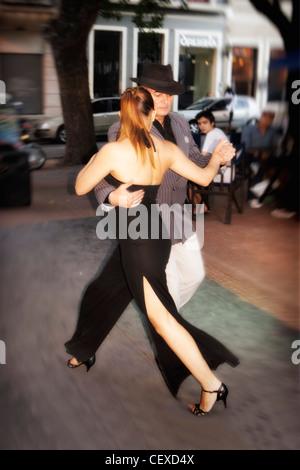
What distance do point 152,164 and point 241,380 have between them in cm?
161

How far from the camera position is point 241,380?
3971 millimetres

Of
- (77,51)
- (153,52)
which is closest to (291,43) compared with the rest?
(77,51)

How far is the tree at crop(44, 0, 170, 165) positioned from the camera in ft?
42.3

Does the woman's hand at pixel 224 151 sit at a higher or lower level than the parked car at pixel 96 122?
higher

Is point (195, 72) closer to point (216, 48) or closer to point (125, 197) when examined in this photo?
point (216, 48)

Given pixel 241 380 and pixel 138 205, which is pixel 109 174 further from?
pixel 241 380

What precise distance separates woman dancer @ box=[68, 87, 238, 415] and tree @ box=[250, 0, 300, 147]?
7.03 metres

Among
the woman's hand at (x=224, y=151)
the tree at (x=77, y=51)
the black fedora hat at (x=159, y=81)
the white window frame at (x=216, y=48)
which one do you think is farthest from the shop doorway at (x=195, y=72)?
the woman's hand at (x=224, y=151)

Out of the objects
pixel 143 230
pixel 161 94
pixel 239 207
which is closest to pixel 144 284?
pixel 143 230

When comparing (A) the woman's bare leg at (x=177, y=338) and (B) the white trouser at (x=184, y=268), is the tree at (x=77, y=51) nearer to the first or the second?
(B) the white trouser at (x=184, y=268)

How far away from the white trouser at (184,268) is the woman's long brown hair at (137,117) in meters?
0.74

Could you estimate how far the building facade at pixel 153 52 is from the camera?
2470 centimetres

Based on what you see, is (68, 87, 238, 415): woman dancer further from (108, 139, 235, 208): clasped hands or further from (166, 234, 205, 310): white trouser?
(166, 234, 205, 310): white trouser

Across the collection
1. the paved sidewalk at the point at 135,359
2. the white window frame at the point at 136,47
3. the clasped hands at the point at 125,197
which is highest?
the white window frame at the point at 136,47
